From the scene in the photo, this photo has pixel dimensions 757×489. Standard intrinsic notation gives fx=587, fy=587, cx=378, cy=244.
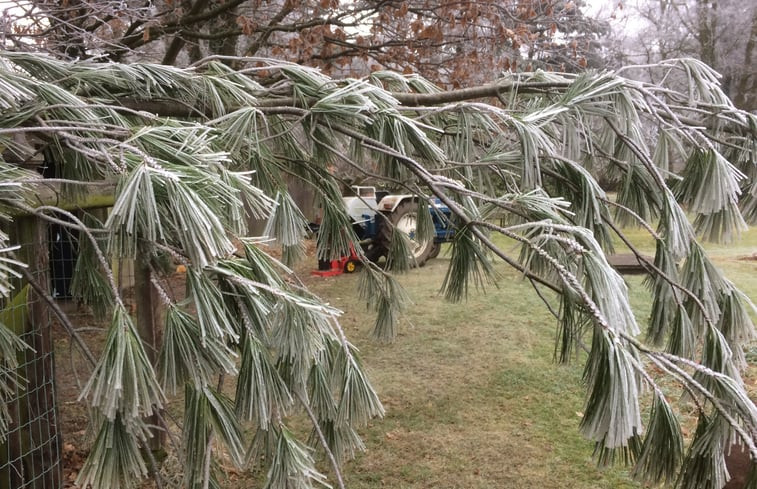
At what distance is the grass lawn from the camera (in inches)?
134

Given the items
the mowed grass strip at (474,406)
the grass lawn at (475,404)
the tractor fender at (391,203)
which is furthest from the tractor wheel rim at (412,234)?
the mowed grass strip at (474,406)

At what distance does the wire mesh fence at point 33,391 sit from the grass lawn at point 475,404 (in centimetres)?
159

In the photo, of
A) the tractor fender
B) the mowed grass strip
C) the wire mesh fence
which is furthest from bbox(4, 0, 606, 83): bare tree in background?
the tractor fender

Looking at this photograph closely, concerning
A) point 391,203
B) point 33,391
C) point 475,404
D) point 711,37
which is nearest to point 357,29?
point 391,203

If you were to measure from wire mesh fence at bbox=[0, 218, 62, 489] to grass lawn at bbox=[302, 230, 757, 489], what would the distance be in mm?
1591

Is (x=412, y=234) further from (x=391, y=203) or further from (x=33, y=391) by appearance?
(x=391, y=203)

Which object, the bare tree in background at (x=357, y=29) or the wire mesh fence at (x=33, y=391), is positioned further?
the bare tree in background at (x=357, y=29)

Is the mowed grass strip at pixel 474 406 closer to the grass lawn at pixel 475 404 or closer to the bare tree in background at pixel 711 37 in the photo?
the grass lawn at pixel 475 404

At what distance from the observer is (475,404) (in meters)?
4.35

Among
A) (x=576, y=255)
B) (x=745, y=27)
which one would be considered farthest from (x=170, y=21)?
(x=745, y=27)

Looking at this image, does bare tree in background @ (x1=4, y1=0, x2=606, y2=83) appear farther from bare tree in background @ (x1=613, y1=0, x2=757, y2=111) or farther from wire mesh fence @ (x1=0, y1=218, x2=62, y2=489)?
bare tree in background @ (x1=613, y1=0, x2=757, y2=111)

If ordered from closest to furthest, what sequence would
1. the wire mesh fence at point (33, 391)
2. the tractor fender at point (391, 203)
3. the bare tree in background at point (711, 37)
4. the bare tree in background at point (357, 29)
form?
the wire mesh fence at point (33, 391) → the bare tree in background at point (357, 29) → the tractor fender at point (391, 203) → the bare tree in background at point (711, 37)

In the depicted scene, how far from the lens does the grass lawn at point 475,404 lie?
3.40 metres

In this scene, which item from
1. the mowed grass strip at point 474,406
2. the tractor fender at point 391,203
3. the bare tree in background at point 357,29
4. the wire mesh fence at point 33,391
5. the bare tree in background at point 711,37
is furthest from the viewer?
the bare tree in background at point 711,37
